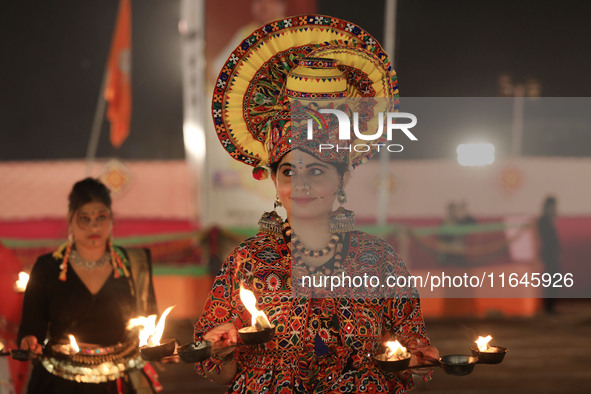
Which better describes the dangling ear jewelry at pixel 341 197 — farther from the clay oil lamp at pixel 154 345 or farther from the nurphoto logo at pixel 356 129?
the clay oil lamp at pixel 154 345

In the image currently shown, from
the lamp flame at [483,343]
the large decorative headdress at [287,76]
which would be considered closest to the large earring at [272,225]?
the large decorative headdress at [287,76]

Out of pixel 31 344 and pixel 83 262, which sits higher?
pixel 83 262

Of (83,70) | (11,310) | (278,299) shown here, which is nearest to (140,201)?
(83,70)

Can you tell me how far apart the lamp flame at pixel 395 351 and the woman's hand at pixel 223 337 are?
0.48 metres

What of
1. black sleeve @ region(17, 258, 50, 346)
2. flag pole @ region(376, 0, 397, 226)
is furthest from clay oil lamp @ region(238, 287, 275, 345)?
flag pole @ region(376, 0, 397, 226)

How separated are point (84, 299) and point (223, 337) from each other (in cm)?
153

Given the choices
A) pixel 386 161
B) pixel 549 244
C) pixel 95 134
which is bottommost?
pixel 549 244

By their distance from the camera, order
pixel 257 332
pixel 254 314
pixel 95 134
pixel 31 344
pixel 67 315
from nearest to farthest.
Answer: pixel 257 332
pixel 254 314
pixel 31 344
pixel 67 315
pixel 95 134

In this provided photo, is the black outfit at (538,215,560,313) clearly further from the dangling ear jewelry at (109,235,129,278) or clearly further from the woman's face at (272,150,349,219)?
the woman's face at (272,150,349,219)

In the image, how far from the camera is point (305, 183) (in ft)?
7.37

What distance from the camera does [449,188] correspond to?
17.4 feet

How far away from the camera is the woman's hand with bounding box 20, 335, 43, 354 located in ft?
10.7

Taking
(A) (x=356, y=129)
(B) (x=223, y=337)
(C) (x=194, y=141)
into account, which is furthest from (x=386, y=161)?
(B) (x=223, y=337)

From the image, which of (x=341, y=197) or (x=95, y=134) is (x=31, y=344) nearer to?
(x=341, y=197)
